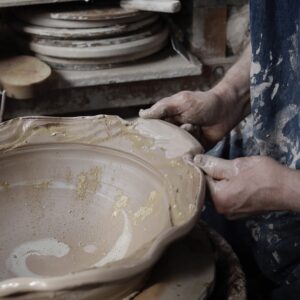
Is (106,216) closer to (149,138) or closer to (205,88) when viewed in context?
(149,138)

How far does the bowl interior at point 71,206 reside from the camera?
1.05 metres

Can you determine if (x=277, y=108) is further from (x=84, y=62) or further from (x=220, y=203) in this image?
(x=84, y=62)

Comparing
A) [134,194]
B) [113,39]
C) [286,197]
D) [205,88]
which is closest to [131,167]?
[134,194]

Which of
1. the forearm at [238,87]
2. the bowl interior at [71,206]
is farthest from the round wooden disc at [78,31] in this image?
the bowl interior at [71,206]

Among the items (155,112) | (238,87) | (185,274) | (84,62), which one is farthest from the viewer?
(84,62)

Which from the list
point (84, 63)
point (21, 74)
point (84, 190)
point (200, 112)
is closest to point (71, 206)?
point (84, 190)

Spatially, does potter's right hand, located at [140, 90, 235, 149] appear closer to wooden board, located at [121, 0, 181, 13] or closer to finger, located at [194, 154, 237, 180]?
finger, located at [194, 154, 237, 180]

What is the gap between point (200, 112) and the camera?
1342mm

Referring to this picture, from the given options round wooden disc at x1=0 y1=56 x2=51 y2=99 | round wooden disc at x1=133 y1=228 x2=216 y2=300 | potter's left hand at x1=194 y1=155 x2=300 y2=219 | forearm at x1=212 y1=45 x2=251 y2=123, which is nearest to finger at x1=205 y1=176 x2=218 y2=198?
potter's left hand at x1=194 y1=155 x2=300 y2=219

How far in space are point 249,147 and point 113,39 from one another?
0.69 meters

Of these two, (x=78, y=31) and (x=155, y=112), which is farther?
(x=78, y=31)

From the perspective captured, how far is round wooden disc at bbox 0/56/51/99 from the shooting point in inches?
70.2

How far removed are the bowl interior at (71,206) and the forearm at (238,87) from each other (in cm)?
39

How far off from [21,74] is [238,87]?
74cm
